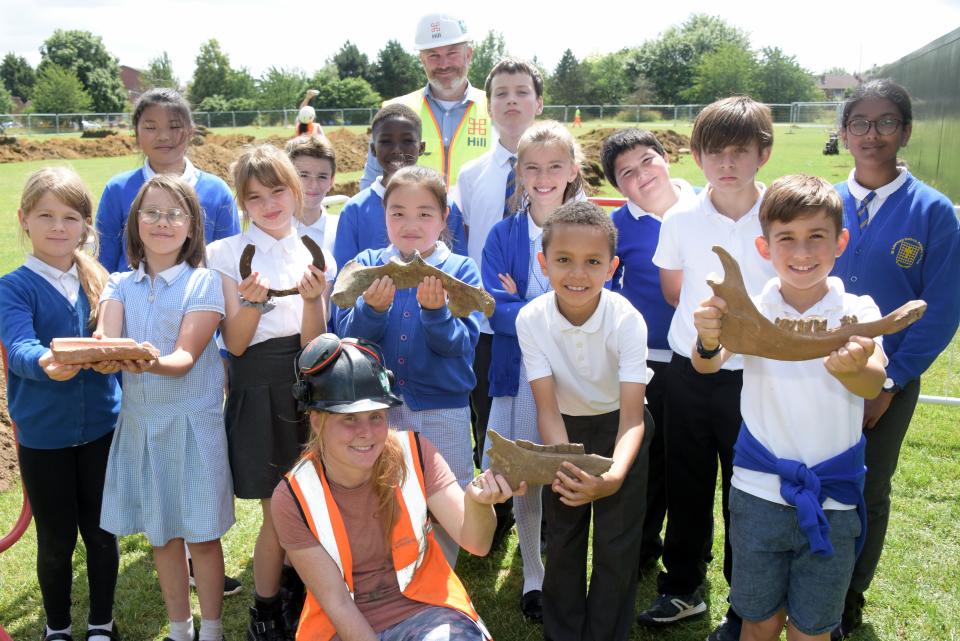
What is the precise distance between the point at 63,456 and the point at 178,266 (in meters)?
0.93

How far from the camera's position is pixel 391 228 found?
3457 mm

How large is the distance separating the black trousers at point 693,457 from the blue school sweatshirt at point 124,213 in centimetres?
236

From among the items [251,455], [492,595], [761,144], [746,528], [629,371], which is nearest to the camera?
[746,528]

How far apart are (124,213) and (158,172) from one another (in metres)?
0.30

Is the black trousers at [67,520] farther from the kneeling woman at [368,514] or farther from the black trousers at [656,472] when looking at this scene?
the black trousers at [656,472]

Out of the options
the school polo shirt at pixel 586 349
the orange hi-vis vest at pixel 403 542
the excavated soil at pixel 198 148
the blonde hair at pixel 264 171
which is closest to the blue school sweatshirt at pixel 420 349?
the school polo shirt at pixel 586 349

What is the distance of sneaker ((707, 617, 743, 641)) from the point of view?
3.30 m

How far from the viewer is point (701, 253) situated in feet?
10.5

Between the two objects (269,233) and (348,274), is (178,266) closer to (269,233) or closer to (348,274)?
(269,233)

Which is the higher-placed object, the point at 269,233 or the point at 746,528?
the point at 269,233

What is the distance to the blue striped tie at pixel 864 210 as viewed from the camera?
3.25 metres

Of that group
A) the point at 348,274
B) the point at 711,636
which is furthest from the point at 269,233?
the point at 711,636

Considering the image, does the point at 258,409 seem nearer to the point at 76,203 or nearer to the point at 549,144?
the point at 76,203

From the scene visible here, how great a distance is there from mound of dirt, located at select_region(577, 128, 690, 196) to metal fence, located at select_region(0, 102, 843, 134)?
1397 cm
